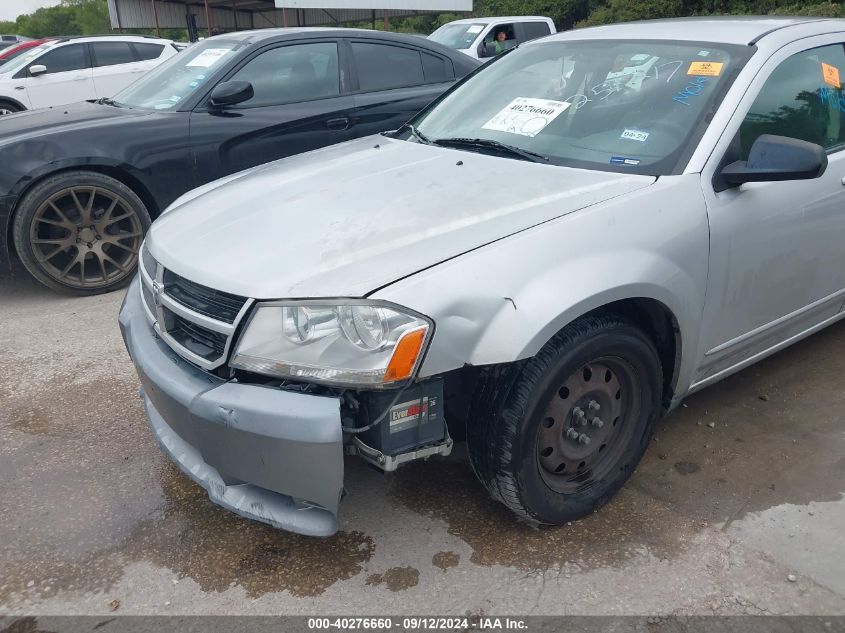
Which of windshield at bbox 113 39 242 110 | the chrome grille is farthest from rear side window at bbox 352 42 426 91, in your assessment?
the chrome grille

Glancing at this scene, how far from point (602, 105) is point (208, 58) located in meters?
3.41

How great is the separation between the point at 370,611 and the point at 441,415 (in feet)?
2.04

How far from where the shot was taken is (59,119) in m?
4.86

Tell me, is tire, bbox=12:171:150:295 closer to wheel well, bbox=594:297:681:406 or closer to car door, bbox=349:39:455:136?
car door, bbox=349:39:455:136

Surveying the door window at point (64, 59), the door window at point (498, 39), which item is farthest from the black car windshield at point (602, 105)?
the door window at point (498, 39)

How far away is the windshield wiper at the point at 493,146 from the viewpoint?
2.79 m

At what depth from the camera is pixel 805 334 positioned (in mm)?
3287

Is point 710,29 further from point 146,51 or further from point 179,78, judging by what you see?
point 146,51

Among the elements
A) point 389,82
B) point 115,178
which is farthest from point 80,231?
point 389,82

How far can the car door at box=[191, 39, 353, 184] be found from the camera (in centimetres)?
495

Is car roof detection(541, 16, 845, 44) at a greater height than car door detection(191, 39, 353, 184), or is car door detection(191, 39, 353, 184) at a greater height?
car roof detection(541, 16, 845, 44)

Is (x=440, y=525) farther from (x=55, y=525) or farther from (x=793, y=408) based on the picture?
(x=793, y=408)

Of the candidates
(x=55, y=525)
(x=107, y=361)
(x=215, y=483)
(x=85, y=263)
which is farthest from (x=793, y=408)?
(x=85, y=263)

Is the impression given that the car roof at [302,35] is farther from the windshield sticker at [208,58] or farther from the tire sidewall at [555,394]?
the tire sidewall at [555,394]
